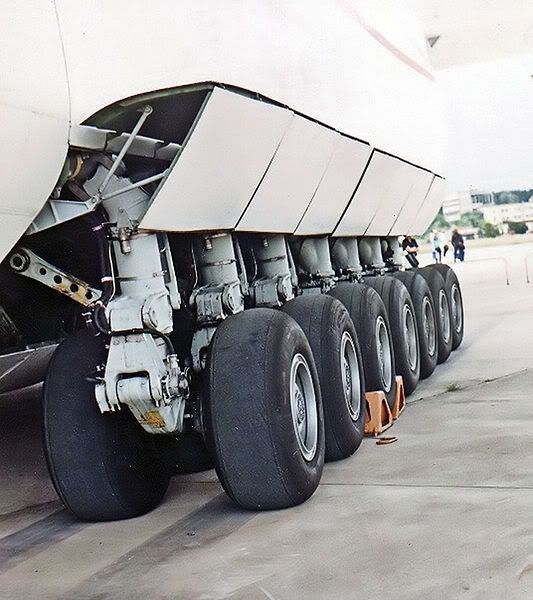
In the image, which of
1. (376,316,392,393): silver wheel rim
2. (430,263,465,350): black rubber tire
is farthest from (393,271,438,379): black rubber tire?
(376,316,392,393): silver wheel rim

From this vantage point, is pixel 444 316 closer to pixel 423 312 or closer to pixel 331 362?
pixel 423 312

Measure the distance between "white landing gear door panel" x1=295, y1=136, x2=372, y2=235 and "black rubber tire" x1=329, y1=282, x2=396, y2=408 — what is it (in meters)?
0.45

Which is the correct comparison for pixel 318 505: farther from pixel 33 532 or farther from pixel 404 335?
pixel 404 335

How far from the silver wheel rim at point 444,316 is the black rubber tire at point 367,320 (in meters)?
3.18

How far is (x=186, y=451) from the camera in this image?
622 centimetres

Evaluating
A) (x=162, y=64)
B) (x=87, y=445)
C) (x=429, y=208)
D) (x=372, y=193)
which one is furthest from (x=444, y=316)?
(x=162, y=64)

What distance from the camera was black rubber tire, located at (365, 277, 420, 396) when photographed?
9.20 meters

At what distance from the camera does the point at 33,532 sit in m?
5.64

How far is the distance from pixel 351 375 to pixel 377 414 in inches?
22.6

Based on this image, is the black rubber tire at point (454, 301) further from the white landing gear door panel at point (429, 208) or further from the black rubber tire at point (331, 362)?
the black rubber tire at point (331, 362)

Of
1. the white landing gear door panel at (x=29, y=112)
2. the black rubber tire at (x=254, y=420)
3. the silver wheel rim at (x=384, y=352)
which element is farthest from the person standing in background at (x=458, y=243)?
the white landing gear door panel at (x=29, y=112)

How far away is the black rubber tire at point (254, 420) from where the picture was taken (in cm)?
Result: 527

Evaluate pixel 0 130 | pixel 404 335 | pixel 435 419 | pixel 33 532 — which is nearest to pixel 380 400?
pixel 435 419

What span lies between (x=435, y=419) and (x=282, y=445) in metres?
2.86
